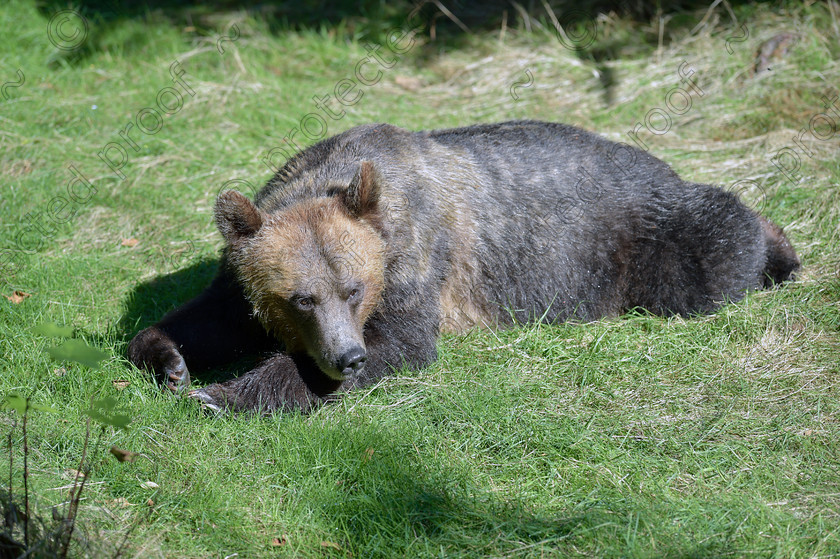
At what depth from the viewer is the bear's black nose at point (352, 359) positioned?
4.54 m

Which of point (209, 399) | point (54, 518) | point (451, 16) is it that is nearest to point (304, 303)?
point (209, 399)

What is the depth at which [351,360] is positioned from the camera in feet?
14.9

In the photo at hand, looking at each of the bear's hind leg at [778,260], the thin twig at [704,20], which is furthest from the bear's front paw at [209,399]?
the thin twig at [704,20]

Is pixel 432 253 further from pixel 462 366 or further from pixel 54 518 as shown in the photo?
pixel 54 518

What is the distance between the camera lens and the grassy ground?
373 cm

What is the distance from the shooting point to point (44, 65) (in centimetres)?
1026

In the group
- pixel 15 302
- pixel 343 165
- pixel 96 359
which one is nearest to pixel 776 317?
pixel 343 165

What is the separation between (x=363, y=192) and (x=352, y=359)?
993 mm

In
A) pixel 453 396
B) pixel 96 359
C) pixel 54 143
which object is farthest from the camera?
pixel 54 143

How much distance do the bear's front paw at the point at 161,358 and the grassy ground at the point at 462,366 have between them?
14cm

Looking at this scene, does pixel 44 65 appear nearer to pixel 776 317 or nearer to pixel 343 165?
pixel 343 165

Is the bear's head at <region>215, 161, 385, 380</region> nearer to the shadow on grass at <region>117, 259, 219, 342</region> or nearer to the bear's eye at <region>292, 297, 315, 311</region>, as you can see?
the bear's eye at <region>292, 297, 315, 311</region>

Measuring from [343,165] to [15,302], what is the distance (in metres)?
2.69

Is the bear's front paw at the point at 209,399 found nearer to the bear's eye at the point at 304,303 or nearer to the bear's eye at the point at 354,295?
the bear's eye at the point at 304,303
